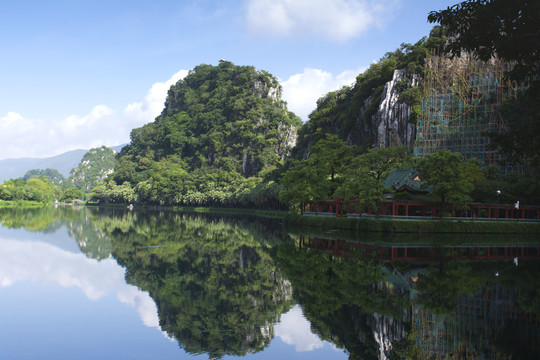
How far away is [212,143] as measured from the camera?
144250mm

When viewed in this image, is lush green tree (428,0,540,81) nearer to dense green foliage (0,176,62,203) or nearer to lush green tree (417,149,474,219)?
lush green tree (417,149,474,219)

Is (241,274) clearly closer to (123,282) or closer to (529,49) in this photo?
(123,282)

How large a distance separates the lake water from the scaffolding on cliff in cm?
3687

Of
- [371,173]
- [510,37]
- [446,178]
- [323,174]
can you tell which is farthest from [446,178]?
[510,37]

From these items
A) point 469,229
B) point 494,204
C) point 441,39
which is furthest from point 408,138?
point 469,229

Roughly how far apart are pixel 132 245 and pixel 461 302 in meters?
21.2

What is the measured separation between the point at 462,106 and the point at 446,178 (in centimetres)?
2488

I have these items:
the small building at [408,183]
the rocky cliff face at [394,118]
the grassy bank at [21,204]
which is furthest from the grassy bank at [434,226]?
the grassy bank at [21,204]

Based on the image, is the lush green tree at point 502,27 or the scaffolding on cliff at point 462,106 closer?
the lush green tree at point 502,27

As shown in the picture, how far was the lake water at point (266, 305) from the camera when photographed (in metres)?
10.6

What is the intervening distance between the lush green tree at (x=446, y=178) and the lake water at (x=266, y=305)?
1545 cm

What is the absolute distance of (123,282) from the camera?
17828 mm

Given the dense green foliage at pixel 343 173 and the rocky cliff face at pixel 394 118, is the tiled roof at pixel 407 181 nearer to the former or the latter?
the dense green foliage at pixel 343 173

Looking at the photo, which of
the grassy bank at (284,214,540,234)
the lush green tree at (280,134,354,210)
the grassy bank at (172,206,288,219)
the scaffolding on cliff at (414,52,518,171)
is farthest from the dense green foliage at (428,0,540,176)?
the grassy bank at (172,206,288,219)
